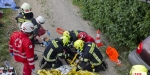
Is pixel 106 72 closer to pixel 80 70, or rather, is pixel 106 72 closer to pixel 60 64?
pixel 80 70

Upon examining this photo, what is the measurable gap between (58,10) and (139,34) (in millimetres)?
4660

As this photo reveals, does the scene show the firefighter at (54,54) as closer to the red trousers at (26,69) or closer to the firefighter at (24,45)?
the red trousers at (26,69)

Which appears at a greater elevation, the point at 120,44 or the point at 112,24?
the point at 112,24

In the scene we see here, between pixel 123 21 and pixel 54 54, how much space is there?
102 inches

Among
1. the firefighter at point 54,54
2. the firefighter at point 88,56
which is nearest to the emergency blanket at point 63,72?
the firefighter at point 88,56

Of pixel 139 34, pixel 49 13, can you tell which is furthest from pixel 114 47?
pixel 49 13

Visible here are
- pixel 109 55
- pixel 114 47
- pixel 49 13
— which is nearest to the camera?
pixel 109 55

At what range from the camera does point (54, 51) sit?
23.0 ft

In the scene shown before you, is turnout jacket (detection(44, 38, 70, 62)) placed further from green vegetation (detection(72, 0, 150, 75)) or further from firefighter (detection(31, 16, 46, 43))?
green vegetation (detection(72, 0, 150, 75))

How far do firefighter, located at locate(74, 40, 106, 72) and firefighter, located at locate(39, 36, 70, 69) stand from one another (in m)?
0.41

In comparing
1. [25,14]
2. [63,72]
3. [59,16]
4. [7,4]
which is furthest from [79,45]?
[7,4]

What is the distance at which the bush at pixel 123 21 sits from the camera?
25.0 feet

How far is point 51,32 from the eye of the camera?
31.2ft

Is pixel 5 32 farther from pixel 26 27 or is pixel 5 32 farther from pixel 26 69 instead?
pixel 26 27
